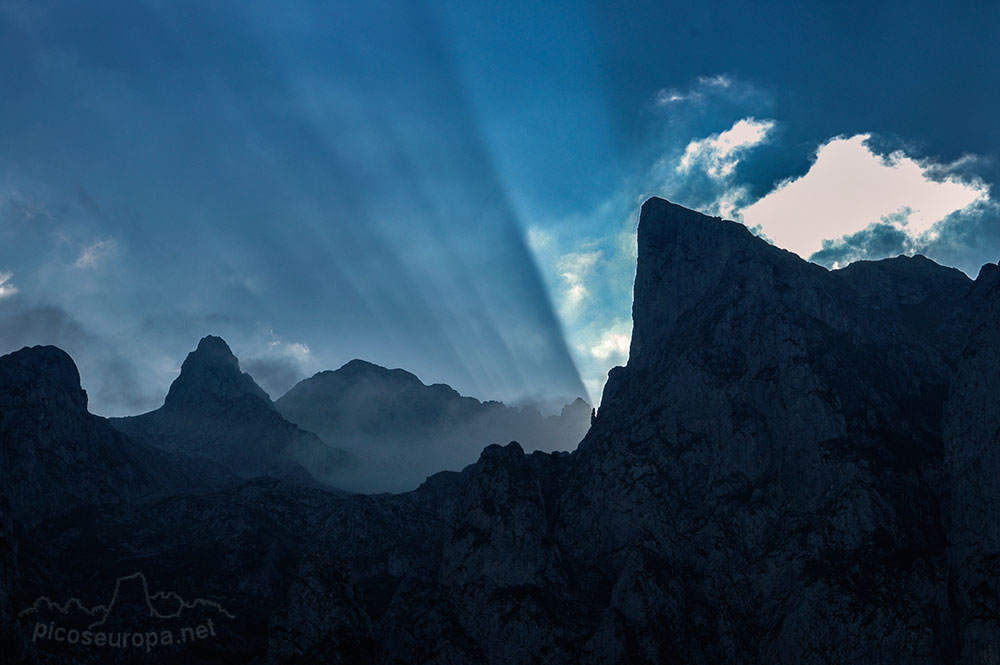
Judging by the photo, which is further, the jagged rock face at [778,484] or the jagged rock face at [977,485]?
the jagged rock face at [778,484]

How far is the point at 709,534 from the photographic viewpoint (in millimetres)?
145625

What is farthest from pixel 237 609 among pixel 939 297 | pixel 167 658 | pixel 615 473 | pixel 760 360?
pixel 939 297

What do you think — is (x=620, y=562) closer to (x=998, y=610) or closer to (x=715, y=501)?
(x=715, y=501)

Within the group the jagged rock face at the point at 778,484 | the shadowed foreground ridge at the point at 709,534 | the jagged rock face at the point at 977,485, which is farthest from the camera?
the jagged rock face at the point at 778,484

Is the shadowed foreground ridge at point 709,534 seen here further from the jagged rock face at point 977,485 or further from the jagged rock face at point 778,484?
the jagged rock face at point 778,484

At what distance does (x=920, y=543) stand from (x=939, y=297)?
336 feet

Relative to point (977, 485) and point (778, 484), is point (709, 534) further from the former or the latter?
point (977, 485)
